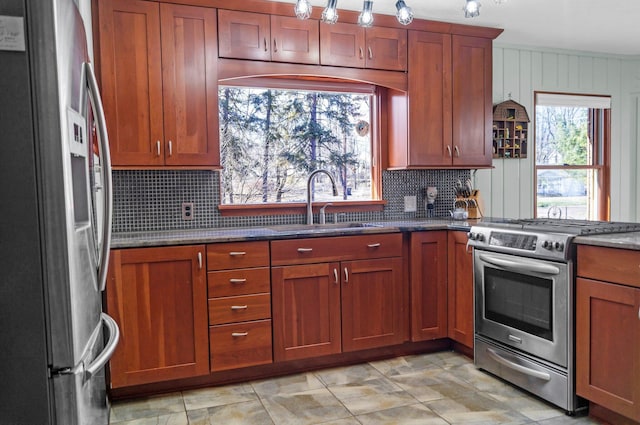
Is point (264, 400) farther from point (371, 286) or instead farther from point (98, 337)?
point (98, 337)

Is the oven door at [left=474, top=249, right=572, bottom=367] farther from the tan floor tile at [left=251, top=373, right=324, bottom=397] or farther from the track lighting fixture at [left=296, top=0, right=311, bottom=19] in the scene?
the track lighting fixture at [left=296, top=0, right=311, bottom=19]

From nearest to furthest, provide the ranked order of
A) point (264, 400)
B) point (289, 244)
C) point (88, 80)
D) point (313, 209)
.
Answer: point (88, 80) < point (264, 400) < point (289, 244) < point (313, 209)

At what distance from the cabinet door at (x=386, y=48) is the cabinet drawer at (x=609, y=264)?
1830mm

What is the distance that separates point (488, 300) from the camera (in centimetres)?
300

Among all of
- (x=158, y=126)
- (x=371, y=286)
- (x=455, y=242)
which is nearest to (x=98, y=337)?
(x=158, y=126)

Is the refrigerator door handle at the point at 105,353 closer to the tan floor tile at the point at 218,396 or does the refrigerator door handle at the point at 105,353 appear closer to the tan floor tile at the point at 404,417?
the tan floor tile at the point at 218,396

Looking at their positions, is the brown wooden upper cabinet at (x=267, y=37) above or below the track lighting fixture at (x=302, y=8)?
above

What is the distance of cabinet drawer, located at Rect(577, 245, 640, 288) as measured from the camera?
7.08 feet

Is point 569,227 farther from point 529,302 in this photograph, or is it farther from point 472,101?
point 472,101

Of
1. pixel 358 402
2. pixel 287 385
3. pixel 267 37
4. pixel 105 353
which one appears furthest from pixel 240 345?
pixel 267 37

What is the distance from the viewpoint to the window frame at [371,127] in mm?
3496

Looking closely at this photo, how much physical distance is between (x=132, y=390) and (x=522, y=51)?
4.03 m

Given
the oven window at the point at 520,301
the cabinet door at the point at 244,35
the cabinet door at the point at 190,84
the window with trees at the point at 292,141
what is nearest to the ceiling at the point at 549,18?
the cabinet door at the point at 244,35

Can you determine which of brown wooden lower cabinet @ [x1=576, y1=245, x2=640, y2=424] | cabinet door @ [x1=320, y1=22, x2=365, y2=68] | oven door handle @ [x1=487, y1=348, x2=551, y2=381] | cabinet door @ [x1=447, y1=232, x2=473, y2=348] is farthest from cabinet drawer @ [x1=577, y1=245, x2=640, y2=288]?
cabinet door @ [x1=320, y1=22, x2=365, y2=68]
